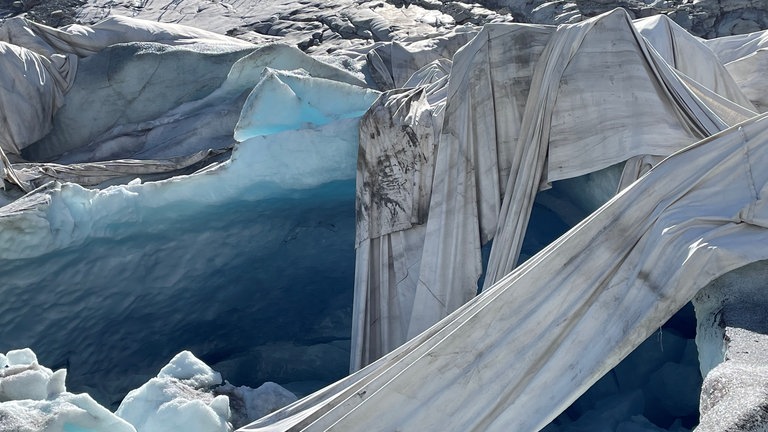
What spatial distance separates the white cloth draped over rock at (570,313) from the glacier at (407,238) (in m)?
0.01

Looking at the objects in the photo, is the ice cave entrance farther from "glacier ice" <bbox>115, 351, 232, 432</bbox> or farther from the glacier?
"glacier ice" <bbox>115, 351, 232, 432</bbox>

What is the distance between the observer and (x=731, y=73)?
24.4ft

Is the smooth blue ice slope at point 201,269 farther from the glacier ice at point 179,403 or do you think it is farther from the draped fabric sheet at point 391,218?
the glacier ice at point 179,403

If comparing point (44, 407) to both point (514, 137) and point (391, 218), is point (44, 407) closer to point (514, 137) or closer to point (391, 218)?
point (391, 218)

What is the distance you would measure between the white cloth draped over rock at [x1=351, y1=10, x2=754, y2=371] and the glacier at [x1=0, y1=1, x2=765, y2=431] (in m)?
0.01

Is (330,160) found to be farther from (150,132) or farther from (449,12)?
(449,12)

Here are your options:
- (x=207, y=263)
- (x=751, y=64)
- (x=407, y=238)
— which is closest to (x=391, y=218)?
(x=407, y=238)

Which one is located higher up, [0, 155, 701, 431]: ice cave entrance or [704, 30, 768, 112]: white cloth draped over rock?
[704, 30, 768, 112]: white cloth draped over rock

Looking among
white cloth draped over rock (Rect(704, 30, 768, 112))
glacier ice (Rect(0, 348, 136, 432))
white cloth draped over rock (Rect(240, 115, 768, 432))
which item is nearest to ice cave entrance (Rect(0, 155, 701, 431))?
white cloth draped over rock (Rect(704, 30, 768, 112))

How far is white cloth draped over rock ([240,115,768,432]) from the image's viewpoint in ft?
15.5

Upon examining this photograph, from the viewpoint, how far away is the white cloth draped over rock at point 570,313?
4727mm

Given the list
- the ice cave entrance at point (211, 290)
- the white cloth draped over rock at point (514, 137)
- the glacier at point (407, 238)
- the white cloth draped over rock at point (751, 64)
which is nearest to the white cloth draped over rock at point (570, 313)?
the glacier at point (407, 238)

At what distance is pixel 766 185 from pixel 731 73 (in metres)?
2.58

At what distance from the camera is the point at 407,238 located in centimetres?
680
